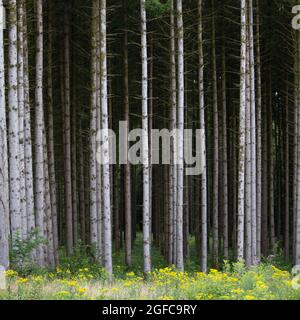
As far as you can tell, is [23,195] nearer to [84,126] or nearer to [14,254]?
[14,254]

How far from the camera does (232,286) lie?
859 centimetres

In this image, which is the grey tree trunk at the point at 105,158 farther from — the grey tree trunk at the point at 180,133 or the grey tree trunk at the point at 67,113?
the grey tree trunk at the point at 67,113

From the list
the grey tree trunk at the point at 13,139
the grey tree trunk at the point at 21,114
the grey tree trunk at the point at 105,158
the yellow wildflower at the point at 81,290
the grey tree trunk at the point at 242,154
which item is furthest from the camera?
the grey tree trunk at the point at 242,154

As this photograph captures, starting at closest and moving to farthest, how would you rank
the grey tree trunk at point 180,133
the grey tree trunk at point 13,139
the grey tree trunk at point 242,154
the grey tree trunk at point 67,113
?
the grey tree trunk at point 13,139
the grey tree trunk at point 242,154
the grey tree trunk at point 180,133
the grey tree trunk at point 67,113

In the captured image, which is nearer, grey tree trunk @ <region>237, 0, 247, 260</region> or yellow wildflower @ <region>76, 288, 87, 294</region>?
yellow wildflower @ <region>76, 288, 87, 294</region>

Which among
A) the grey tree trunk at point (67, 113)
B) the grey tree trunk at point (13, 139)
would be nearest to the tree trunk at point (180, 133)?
the grey tree trunk at point (67, 113)

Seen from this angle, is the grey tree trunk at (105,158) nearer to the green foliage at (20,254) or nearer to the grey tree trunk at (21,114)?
the grey tree trunk at (21,114)

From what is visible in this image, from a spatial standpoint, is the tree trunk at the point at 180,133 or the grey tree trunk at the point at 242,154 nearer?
the grey tree trunk at the point at 242,154

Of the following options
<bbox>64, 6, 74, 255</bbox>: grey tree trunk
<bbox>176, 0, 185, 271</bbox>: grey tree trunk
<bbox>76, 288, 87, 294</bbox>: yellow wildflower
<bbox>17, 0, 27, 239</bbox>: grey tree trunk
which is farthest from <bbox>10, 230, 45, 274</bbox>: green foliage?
<bbox>64, 6, 74, 255</bbox>: grey tree trunk

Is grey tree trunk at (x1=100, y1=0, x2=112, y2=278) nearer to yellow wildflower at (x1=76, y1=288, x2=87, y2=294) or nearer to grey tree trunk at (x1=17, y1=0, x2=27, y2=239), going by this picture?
grey tree trunk at (x1=17, y1=0, x2=27, y2=239)

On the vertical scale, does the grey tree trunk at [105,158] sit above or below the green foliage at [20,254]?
above

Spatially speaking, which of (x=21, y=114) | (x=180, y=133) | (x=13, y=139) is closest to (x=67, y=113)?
(x=180, y=133)
